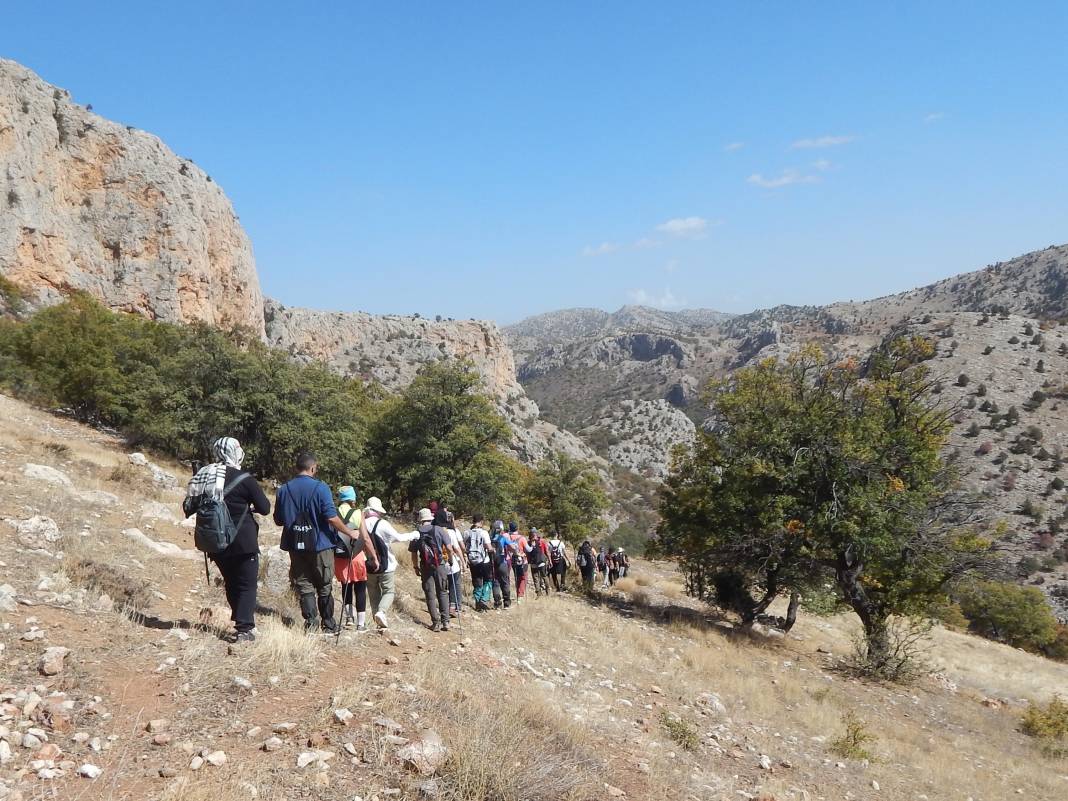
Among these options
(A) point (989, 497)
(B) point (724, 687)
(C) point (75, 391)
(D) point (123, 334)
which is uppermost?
(D) point (123, 334)

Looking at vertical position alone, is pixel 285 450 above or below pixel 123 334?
below

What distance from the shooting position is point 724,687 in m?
11.3

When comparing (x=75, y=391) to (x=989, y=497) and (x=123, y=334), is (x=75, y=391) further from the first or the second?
(x=989, y=497)

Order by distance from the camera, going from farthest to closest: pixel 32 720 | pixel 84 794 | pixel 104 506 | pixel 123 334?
pixel 123 334 → pixel 104 506 → pixel 32 720 → pixel 84 794

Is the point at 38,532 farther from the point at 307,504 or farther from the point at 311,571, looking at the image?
the point at 307,504

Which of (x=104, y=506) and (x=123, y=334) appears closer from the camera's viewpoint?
(x=104, y=506)

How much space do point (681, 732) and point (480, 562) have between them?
15.7 ft

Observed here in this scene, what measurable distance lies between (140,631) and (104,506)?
22.2ft

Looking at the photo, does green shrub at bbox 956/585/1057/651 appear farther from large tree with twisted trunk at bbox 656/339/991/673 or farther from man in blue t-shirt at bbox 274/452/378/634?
man in blue t-shirt at bbox 274/452/378/634

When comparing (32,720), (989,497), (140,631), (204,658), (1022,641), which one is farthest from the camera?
(1022,641)

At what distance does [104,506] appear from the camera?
1123 centimetres

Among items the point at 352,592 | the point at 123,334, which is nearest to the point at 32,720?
the point at 352,592

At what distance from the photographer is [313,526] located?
6.54 m

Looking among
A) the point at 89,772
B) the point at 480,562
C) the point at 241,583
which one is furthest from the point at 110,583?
the point at 480,562
